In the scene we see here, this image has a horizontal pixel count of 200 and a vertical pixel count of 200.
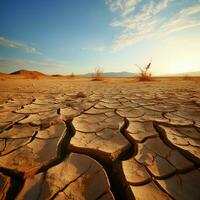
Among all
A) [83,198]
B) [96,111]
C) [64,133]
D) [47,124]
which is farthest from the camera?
[96,111]

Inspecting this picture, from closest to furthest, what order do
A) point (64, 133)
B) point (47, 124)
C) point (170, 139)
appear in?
point (170, 139)
point (64, 133)
point (47, 124)

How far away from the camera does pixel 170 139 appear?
3.48 ft

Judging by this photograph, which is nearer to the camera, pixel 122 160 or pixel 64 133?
pixel 122 160

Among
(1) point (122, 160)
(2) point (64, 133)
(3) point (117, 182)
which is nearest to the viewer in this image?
(3) point (117, 182)

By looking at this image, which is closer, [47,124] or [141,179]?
[141,179]

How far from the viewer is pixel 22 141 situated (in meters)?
1.09

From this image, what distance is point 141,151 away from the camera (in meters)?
0.94

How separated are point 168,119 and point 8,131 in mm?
1493

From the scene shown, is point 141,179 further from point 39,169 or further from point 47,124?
point 47,124

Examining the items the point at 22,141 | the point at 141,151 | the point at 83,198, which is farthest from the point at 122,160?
the point at 22,141

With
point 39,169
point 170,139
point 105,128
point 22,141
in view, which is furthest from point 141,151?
point 22,141

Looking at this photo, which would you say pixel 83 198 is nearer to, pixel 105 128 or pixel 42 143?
pixel 42 143

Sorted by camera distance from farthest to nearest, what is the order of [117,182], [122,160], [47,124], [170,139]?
[47,124], [170,139], [122,160], [117,182]

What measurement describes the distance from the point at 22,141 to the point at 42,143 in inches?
6.2
